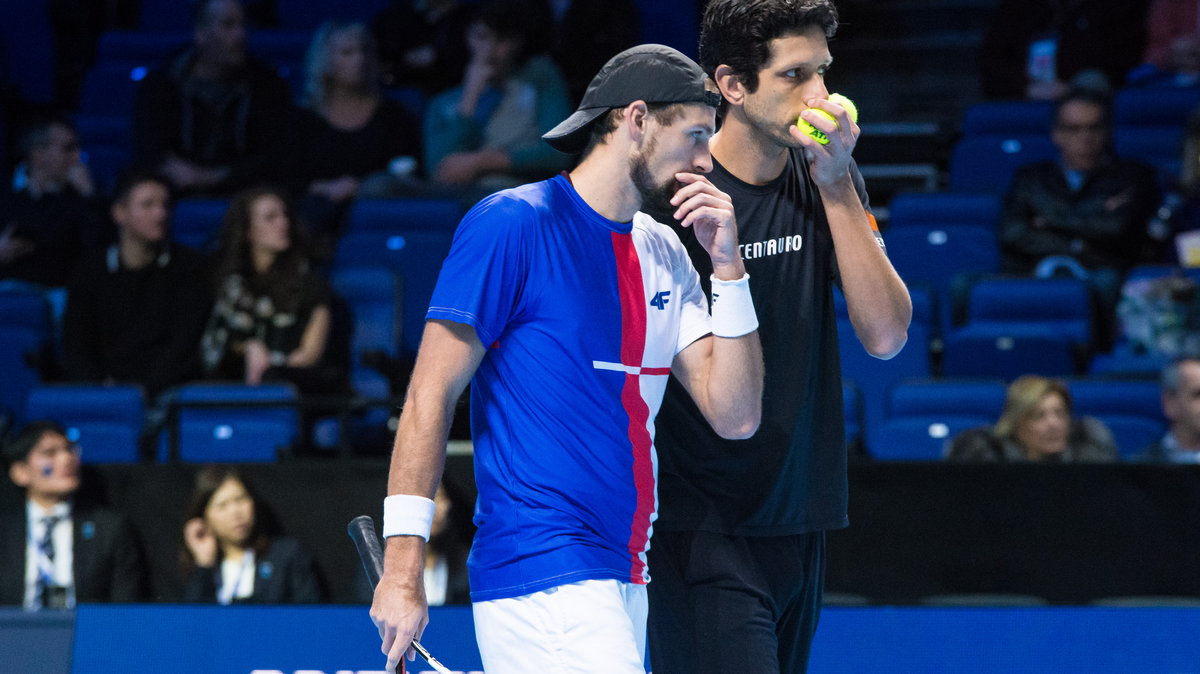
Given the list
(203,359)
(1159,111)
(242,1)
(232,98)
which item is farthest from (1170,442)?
(242,1)

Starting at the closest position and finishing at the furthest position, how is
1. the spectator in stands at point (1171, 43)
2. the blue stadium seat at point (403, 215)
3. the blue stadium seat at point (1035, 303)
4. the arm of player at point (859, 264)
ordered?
1. the arm of player at point (859, 264)
2. the blue stadium seat at point (1035, 303)
3. the blue stadium seat at point (403, 215)
4. the spectator in stands at point (1171, 43)

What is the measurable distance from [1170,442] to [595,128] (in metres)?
4.34

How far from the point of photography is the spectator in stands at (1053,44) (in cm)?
992

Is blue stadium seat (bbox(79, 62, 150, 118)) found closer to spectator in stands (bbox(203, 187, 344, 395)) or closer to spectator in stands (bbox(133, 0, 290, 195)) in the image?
spectator in stands (bbox(133, 0, 290, 195))

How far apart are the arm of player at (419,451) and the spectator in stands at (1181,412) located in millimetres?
4357

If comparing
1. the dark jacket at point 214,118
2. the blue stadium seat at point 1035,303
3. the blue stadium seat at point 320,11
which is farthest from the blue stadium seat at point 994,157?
the blue stadium seat at point 320,11

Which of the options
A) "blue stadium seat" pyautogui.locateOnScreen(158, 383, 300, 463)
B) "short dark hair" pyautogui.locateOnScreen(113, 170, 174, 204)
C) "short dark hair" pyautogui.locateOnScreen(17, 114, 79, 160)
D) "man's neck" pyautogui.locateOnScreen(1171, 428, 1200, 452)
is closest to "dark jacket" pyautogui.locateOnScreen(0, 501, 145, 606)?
"blue stadium seat" pyautogui.locateOnScreen(158, 383, 300, 463)

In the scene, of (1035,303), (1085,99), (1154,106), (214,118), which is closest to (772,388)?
(1035,303)

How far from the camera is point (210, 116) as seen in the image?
984cm

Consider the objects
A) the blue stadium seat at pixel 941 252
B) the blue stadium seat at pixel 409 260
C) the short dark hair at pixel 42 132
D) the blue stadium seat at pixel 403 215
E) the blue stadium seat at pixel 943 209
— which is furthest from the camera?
the short dark hair at pixel 42 132

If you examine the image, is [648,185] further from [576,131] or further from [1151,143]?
[1151,143]

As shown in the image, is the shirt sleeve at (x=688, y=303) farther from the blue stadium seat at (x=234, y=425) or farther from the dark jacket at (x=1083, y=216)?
the dark jacket at (x=1083, y=216)

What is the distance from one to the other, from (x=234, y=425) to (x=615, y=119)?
15.4 feet

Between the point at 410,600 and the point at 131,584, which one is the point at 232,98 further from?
the point at 410,600
